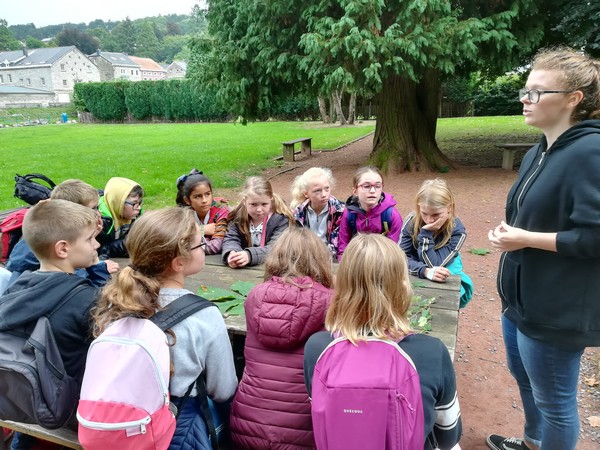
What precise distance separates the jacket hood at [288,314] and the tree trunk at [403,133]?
871cm

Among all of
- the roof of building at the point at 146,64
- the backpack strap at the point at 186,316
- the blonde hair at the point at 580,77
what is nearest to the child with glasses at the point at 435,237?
the blonde hair at the point at 580,77

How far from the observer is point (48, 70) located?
74.9 m

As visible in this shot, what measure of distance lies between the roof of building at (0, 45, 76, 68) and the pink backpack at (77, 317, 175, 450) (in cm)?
8552

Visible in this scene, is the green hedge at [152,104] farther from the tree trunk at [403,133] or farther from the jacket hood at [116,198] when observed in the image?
the jacket hood at [116,198]

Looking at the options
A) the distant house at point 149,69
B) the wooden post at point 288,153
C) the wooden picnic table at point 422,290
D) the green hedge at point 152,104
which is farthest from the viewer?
the distant house at point 149,69

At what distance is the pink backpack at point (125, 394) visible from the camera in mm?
1746

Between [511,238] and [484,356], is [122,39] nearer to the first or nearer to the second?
[484,356]

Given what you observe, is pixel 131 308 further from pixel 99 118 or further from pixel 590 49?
pixel 99 118

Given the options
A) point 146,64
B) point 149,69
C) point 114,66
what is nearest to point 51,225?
point 114,66

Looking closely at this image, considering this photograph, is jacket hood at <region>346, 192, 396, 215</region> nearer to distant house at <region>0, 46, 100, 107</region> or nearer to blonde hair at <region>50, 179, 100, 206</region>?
blonde hair at <region>50, 179, 100, 206</region>

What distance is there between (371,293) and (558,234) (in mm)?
772

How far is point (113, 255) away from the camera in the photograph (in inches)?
148

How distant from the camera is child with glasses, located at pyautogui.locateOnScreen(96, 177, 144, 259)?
375 cm

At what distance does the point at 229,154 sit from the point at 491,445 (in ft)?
43.4
